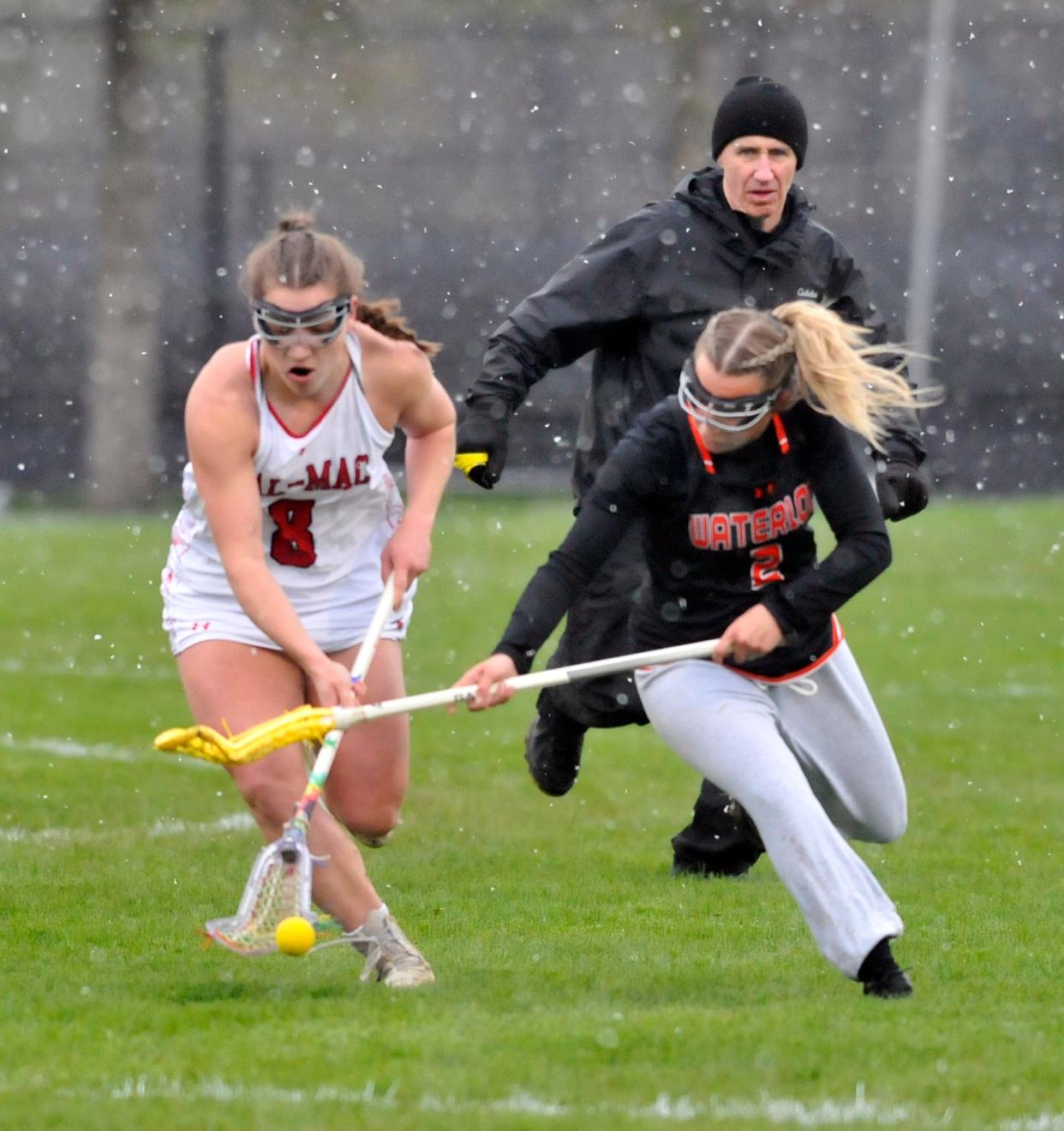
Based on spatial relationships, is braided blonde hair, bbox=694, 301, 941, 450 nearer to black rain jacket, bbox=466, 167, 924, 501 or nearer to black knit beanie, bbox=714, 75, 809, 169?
black rain jacket, bbox=466, 167, 924, 501

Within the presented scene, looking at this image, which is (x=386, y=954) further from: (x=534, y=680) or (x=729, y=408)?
(x=729, y=408)

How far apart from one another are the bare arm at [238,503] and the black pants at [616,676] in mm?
1702

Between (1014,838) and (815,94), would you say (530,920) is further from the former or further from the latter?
(815,94)

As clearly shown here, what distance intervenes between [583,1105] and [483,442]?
2.42 m

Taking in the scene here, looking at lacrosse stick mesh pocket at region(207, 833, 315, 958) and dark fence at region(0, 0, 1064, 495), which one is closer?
lacrosse stick mesh pocket at region(207, 833, 315, 958)

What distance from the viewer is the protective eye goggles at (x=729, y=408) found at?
493 cm

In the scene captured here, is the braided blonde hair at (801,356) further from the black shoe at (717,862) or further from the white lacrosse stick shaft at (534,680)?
the black shoe at (717,862)

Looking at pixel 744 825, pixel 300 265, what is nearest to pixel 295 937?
pixel 300 265

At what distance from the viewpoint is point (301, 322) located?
16.2ft

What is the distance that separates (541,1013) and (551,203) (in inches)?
802

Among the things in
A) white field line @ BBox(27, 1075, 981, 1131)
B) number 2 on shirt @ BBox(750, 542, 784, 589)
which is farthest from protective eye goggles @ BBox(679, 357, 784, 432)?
white field line @ BBox(27, 1075, 981, 1131)

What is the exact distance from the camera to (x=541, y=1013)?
471 cm

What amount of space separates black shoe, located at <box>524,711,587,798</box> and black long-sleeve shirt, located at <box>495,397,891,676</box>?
1742 millimetres

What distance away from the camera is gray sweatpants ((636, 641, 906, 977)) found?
186 inches
